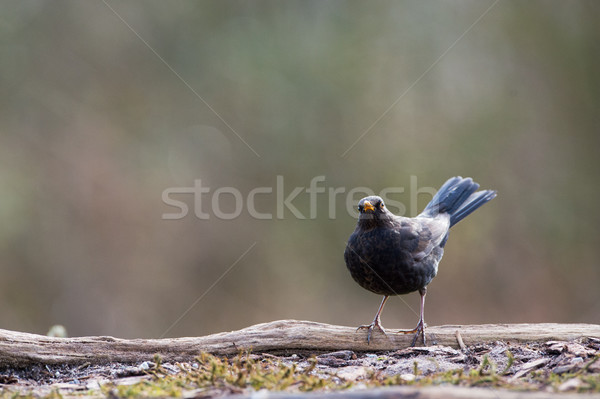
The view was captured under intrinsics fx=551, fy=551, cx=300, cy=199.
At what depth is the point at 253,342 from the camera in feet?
12.5

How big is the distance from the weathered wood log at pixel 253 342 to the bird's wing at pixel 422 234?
2.61 ft

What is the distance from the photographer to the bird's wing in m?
4.79

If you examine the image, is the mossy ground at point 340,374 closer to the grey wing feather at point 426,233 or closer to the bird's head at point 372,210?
the grey wing feather at point 426,233

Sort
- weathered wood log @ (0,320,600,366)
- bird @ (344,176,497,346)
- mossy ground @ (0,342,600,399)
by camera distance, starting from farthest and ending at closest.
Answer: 1. bird @ (344,176,497,346)
2. weathered wood log @ (0,320,600,366)
3. mossy ground @ (0,342,600,399)

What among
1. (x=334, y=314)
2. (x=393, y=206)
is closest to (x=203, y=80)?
(x=393, y=206)

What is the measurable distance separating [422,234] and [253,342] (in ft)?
6.59

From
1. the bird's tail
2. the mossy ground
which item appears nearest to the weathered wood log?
the mossy ground

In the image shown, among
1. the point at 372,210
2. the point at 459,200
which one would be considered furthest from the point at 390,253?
the point at 459,200

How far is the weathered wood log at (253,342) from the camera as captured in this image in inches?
137

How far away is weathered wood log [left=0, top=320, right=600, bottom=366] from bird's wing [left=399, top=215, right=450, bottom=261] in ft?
2.61

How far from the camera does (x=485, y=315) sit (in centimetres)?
994

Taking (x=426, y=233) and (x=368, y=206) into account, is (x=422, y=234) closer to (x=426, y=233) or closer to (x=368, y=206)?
(x=426, y=233)

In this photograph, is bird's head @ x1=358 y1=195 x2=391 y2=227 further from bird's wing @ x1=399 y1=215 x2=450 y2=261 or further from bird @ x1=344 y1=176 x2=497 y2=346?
bird's wing @ x1=399 y1=215 x2=450 y2=261

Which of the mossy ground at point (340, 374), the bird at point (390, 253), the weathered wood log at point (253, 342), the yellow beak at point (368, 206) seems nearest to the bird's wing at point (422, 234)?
the bird at point (390, 253)
